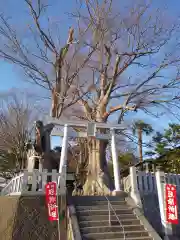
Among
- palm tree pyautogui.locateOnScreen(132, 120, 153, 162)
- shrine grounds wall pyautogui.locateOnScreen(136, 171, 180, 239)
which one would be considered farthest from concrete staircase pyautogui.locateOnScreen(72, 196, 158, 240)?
palm tree pyautogui.locateOnScreen(132, 120, 153, 162)

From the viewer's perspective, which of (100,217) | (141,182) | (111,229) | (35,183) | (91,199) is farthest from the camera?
(141,182)

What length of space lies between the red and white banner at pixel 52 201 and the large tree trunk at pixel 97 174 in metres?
3.85

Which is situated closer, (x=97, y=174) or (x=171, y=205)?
(x=171, y=205)

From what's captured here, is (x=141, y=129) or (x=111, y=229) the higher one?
Result: (x=141, y=129)

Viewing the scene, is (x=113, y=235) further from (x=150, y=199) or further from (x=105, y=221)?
(x=150, y=199)

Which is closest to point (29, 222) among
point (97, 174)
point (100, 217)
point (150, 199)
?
point (100, 217)

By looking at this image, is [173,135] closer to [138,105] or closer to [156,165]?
[156,165]

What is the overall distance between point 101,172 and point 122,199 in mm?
2612

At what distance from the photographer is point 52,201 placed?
761 cm

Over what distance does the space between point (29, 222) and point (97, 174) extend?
193 inches

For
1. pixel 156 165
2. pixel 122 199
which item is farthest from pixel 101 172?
pixel 156 165

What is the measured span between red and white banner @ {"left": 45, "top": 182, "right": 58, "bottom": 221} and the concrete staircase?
0.92 metres

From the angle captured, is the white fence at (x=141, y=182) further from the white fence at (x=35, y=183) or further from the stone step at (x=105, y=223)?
the white fence at (x=35, y=183)

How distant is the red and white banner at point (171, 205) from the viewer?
25.8ft
